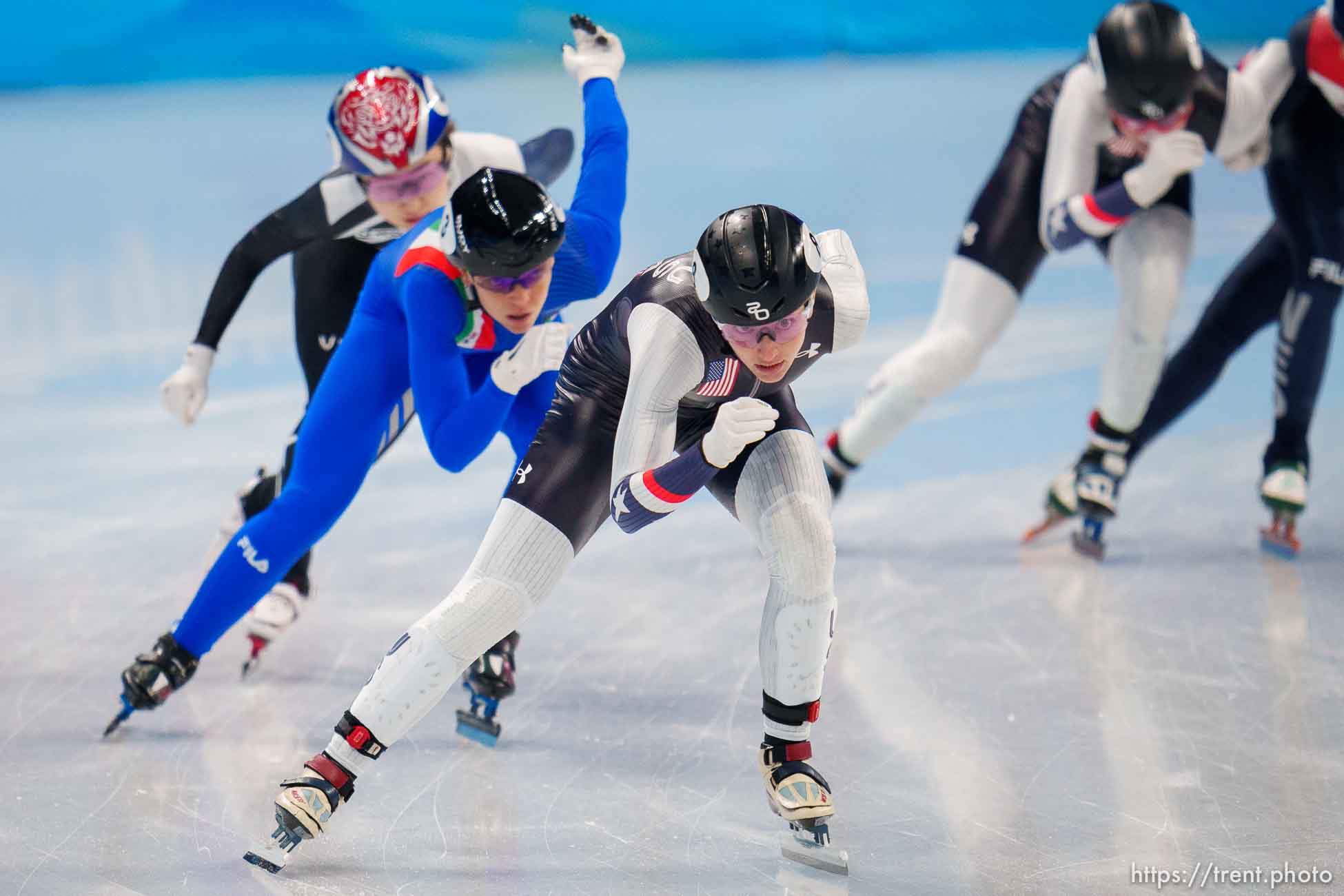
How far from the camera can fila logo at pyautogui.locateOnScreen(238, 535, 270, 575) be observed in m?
4.31

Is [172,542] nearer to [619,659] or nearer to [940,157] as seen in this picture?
[619,659]

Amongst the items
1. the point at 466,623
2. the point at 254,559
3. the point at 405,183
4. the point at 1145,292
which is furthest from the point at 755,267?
the point at 1145,292

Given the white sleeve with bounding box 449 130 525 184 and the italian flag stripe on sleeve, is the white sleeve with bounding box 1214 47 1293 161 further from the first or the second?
the italian flag stripe on sleeve

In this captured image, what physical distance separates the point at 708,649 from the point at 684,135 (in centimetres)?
753

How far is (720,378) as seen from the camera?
3.57m

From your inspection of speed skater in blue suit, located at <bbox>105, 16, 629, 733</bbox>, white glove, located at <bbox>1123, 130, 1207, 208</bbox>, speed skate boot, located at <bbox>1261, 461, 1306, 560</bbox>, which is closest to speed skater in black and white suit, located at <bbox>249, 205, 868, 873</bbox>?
speed skater in blue suit, located at <bbox>105, 16, 629, 733</bbox>

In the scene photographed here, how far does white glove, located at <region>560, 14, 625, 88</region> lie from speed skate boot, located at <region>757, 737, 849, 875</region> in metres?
1.93

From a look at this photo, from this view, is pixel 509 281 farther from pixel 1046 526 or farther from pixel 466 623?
pixel 1046 526

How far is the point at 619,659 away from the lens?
497 centimetres

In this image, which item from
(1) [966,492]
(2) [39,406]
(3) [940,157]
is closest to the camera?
(1) [966,492]

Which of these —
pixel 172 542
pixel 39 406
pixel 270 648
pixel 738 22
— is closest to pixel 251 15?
pixel 738 22

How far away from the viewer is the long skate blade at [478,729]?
441cm

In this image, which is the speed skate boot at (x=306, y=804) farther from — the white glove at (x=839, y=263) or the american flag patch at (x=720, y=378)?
the white glove at (x=839, y=263)

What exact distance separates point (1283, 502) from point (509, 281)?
10.6 ft
